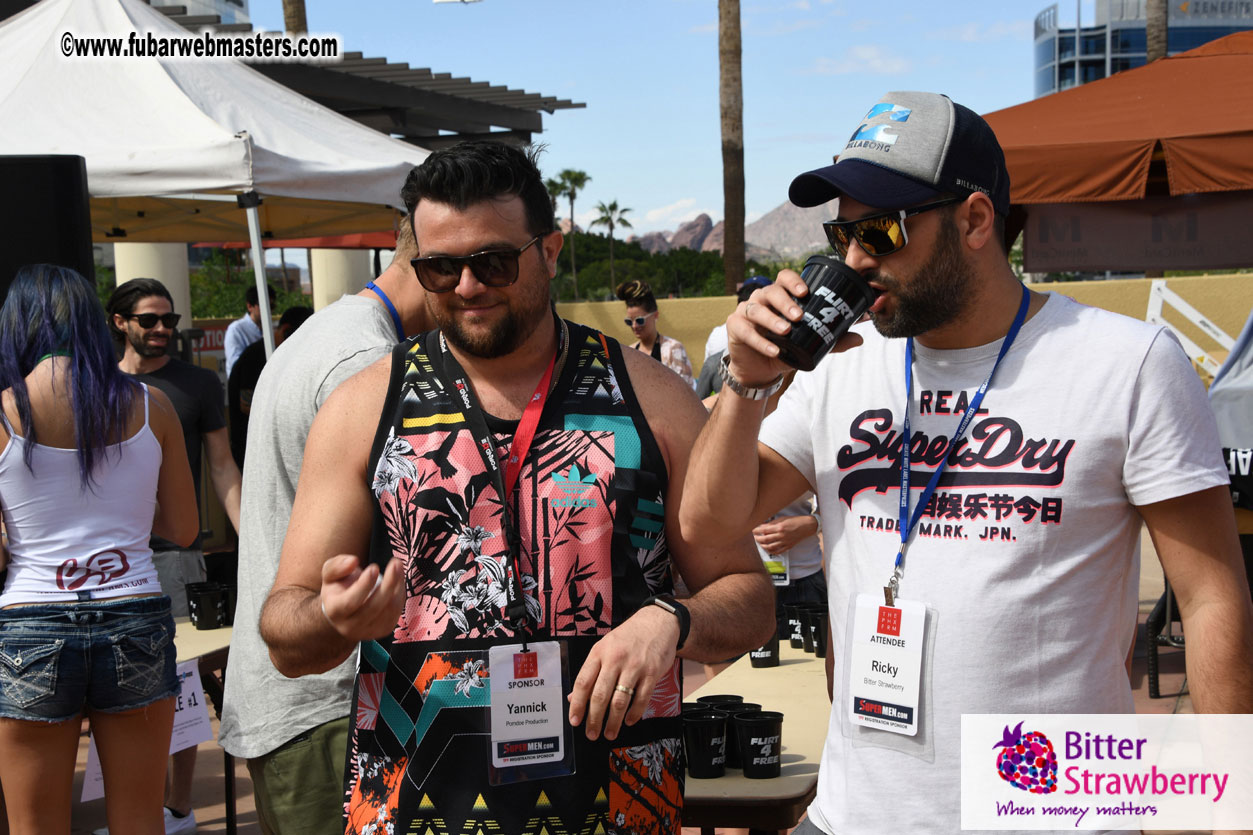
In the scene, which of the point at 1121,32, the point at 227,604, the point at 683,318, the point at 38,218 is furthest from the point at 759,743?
the point at 1121,32

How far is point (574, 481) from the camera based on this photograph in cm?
204

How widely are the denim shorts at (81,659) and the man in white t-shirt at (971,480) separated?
237cm

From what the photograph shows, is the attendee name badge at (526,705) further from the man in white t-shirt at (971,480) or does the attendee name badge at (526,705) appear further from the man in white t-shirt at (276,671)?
the man in white t-shirt at (276,671)

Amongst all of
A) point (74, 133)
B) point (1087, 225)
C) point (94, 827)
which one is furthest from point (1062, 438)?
point (1087, 225)

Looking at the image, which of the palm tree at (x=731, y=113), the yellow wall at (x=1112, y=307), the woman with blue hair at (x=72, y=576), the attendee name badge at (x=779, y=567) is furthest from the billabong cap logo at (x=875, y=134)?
the palm tree at (x=731, y=113)

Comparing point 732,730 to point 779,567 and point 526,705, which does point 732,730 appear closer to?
point 526,705

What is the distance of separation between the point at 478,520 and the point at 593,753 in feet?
1.49

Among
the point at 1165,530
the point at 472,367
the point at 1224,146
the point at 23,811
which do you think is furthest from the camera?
the point at 1224,146

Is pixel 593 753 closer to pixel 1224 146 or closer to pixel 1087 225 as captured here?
pixel 1224 146

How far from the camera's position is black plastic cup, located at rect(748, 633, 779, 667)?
397 cm

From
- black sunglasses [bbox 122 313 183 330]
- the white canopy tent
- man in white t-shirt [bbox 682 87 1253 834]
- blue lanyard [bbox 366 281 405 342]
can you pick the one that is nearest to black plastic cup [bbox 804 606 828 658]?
blue lanyard [bbox 366 281 405 342]

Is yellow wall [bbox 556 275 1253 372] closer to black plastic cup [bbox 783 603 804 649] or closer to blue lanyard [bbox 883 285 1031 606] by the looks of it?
black plastic cup [bbox 783 603 804 649]

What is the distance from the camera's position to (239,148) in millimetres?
5836

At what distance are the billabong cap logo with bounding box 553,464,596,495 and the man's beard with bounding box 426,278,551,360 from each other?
0.26m
